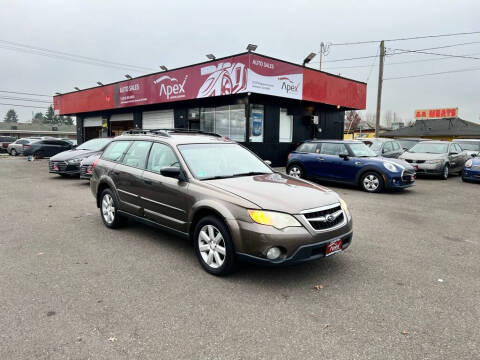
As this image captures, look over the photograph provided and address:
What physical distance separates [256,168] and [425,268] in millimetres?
2570

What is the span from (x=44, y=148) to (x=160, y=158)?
23.3 metres

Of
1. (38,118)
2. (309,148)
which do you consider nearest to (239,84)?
(309,148)

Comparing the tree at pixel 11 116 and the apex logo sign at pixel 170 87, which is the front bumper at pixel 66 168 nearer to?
the apex logo sign at pixel 170 87

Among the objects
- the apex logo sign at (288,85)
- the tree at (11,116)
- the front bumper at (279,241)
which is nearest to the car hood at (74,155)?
the apex logo sign at (288,85)

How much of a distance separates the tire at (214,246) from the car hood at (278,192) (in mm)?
440

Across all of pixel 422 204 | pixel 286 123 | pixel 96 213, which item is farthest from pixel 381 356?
pixel 286 123

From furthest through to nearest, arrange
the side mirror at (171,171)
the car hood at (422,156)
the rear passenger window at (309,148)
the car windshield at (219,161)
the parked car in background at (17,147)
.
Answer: the parked car in background at (17,147), the car hood at (422,156), the rear passenger window at (309,148), the car windshield at (219,161), the side mirror at (171,171)

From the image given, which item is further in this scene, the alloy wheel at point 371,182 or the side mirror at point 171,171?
the alloy wheel at point 371,182

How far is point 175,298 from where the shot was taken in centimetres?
333

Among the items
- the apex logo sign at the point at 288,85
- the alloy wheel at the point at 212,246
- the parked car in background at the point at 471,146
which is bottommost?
the alloy wheel at the point at 212,246

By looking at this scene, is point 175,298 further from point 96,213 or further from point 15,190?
point 15,190

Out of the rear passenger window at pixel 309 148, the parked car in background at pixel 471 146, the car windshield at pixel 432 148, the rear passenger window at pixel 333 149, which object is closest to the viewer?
the rear passenger window at pixel 333 149

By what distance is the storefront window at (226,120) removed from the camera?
15.9 m

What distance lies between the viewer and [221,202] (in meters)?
3.74
